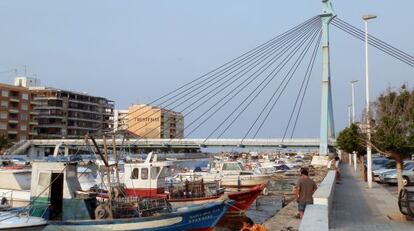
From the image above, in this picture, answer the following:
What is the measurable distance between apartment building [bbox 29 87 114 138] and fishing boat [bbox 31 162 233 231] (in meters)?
104

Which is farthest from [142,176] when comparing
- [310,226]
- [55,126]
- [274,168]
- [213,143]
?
[55,126]

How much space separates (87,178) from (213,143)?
3144 inches

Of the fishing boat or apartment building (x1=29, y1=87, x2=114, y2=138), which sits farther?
apartment building (x1=29, y1=87, x2=114, y2=138)

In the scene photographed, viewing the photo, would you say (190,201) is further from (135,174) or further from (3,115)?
(3,115)

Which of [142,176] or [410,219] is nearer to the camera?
[410,219]

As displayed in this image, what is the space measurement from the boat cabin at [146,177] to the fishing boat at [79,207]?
16.6 feet

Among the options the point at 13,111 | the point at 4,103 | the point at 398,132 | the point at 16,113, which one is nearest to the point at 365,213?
the point at 398,132

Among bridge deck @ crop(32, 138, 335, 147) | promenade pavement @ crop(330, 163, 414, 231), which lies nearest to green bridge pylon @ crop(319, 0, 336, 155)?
promenade pavement @ crop(330, 163, 414, 231)

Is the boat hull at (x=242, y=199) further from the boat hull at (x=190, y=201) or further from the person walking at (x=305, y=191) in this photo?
the person walking at (x=305, y=191)

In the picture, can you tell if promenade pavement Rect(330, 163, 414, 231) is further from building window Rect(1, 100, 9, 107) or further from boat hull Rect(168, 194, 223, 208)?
building window Rect(1, 100, 9, 107)

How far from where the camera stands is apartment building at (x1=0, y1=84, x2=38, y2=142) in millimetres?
107438

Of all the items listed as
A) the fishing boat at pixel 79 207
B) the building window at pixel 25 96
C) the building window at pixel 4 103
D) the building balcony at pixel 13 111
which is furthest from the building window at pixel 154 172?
the building window at pixel 25 96

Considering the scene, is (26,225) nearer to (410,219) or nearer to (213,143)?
(410,219)

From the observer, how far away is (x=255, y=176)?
3947 cm
